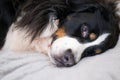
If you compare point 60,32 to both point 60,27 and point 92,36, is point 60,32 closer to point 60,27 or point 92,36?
point 60,27

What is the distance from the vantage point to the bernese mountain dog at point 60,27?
3.94 feet

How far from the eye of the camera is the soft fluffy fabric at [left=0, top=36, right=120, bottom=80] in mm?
1084

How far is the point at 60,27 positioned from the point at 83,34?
0.13 m

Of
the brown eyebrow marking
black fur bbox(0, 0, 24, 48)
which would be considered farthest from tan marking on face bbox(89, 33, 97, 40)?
black fur bbox(0, 0, 24, 48)

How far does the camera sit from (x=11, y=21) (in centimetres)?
141

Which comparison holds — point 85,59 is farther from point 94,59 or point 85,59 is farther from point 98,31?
point 98,31

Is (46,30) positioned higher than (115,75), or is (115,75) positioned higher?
(46,30)

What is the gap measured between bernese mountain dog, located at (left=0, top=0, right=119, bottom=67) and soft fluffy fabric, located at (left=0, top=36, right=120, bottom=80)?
5 centimetres

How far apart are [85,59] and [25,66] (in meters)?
0.28

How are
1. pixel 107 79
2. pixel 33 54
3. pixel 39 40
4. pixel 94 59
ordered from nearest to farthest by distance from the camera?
pixel 107 79 → pixel 94 59 → pixel 33 54 → pixel 39 40

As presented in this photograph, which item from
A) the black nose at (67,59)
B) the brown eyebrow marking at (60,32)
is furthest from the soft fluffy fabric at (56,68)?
the brown eyebrow marking at (60,32)

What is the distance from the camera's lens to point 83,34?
126 centimetres

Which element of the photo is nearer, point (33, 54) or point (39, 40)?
point (33, 54)

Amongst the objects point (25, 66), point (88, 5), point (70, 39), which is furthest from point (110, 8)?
point (25, 66)
